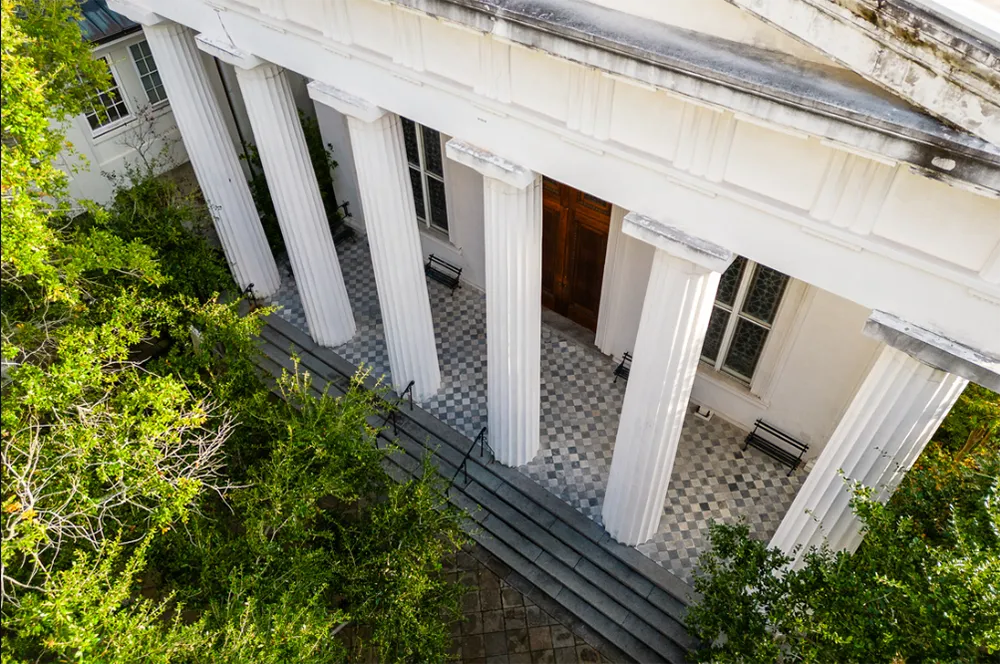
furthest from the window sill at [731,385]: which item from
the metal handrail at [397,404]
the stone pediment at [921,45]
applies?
the stone pediment at [921,45]

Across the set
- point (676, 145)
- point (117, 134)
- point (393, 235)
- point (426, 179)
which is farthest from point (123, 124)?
point (676, 145)

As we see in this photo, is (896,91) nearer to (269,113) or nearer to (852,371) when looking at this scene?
(852,371)

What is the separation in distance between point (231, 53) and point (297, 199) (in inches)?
130

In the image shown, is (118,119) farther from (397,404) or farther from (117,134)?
(397,404)

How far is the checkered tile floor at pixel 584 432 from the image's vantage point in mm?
14469

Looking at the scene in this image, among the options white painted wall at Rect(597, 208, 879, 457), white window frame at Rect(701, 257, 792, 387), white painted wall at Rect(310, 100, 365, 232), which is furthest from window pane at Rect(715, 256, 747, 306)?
white painted wall at Rect(310, 100, 365, 232)

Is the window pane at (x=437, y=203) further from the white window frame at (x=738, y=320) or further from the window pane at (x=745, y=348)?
the window pane at (x=745, y=348)

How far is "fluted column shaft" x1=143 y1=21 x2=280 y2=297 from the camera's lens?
48.3 feet

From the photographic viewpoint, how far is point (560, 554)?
1428 centimetres

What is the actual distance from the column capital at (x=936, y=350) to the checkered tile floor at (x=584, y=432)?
7.43 m

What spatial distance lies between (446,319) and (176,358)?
7.90m

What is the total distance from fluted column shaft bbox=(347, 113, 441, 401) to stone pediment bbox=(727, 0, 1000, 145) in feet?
24.0

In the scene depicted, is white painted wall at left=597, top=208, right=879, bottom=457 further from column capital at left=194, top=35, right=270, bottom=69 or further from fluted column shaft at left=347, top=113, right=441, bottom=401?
column capital at left=194, top=35, right=270, bottom=69

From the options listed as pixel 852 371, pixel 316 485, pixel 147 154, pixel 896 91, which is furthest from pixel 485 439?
pixel 147 154
